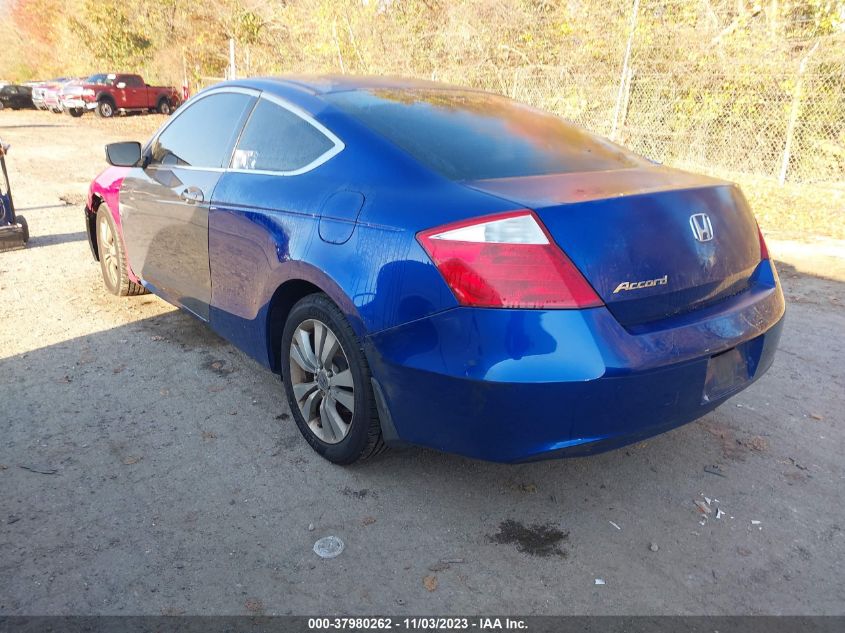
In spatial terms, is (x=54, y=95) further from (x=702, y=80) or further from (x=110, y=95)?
(x=702, y=80)

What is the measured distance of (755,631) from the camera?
→ 219cm

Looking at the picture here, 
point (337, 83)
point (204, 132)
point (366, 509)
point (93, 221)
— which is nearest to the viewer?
point (366, 509)

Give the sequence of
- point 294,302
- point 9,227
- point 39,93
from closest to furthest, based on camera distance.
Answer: point 294,302, point 9,227, point 39,93

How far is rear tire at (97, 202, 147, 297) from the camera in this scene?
5.01 meters

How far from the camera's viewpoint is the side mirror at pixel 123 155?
451 centimetres

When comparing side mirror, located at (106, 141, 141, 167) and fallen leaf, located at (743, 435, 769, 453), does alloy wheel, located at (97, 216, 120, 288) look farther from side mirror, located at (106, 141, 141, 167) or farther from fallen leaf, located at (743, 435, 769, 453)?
fallen leaf, located at (743, 435, 769, 453)

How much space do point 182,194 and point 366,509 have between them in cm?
214

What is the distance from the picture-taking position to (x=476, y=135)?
3055 millimetres

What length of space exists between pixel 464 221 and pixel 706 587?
1527mm

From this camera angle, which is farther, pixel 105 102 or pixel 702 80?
pixel 105 102

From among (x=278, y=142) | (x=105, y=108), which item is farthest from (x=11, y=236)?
(x=105, y=108)

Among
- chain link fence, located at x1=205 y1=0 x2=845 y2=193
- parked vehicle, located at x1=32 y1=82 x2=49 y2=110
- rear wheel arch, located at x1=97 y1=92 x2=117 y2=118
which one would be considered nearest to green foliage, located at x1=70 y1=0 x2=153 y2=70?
parked vehicle, located at x1=32 y1=82 x2=49 y2=110

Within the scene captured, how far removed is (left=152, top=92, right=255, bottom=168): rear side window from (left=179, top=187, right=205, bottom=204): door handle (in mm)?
155

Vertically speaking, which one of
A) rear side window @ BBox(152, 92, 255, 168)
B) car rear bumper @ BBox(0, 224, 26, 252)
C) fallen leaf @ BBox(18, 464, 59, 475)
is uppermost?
rear side window @ BBox(152, 92, 255, 168)
